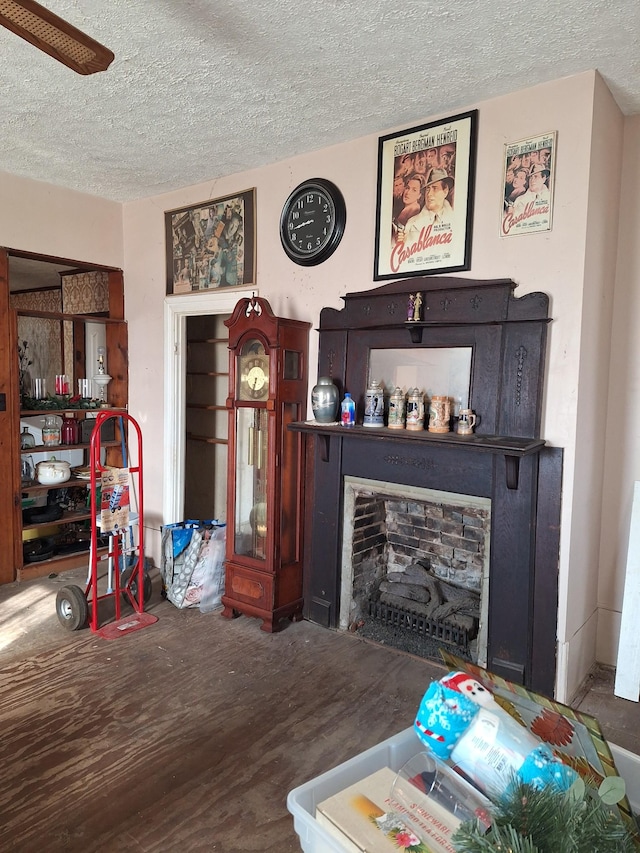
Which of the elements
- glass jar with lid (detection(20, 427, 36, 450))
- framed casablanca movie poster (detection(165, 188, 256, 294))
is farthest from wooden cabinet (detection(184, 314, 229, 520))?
glass jar with lid (detection(20, 427, 36, 450))

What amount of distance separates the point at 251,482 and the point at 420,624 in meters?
1.23

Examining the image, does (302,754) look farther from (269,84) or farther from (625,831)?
(269,84)

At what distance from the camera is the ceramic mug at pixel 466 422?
2.72 meters

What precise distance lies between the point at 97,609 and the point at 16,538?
1.10 metres

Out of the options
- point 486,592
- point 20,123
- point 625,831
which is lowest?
point 486,592

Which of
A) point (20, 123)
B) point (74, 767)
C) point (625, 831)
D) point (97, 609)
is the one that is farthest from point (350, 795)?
point (20, 123)

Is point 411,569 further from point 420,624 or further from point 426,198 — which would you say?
point 426,198

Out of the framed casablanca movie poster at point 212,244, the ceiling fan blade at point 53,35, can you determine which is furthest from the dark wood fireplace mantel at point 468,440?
the ceiling fan blade at point 53,35

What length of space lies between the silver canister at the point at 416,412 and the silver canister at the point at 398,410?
47 millimetres

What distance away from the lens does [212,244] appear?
3865 millimetres

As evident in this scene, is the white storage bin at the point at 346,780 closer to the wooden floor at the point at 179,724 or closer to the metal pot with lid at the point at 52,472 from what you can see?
the wooden floor at the point at 179,724

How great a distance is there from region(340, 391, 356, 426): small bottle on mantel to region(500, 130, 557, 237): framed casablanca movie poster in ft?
3.61

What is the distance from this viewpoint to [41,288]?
6.20 meters

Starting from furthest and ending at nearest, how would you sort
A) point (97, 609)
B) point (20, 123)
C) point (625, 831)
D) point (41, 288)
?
point (41, 288)
point (97, 609)
point (20, 123)
point (625, 831)
